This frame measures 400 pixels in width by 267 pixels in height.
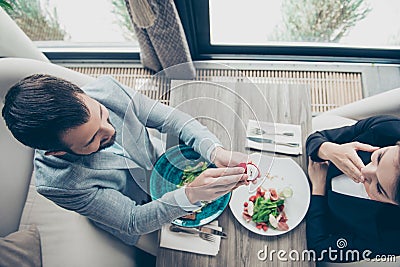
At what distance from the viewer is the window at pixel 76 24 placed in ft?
4.44

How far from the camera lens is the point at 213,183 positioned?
0.75m

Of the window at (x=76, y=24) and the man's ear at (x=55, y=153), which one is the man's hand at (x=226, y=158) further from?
the window at (x=76, y=24)

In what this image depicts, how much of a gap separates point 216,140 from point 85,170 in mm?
285

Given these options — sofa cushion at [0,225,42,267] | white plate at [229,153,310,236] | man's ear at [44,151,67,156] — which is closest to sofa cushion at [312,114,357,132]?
white plate at [229,153,310,236]

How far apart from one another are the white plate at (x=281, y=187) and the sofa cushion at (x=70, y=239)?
0.31m

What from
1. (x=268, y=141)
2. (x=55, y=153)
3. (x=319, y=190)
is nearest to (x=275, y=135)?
(x=268, y=141)

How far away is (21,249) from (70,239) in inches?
4.1

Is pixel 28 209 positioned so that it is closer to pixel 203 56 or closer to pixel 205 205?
pixel 205 205

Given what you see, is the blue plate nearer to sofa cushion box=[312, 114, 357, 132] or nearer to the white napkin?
the white napkin

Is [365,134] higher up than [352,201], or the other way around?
[365,134]

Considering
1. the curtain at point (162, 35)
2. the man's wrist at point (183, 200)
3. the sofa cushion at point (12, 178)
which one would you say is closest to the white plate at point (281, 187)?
the man's wrist at point (183, 200)

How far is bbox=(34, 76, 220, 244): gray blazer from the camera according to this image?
83 centimetres

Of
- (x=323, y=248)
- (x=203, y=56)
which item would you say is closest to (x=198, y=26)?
(x=203, y=56)

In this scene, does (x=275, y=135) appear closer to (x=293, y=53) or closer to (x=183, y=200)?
(x=183, y=200)
